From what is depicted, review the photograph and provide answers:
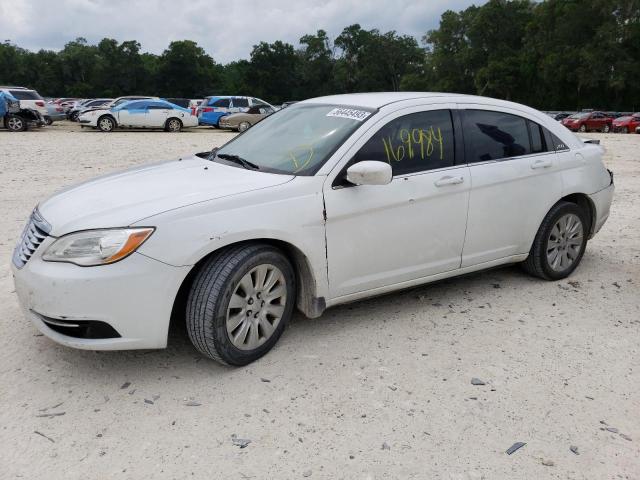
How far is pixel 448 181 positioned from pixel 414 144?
→ 36 cm

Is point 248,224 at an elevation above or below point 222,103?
above

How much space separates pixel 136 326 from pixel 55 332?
47cm

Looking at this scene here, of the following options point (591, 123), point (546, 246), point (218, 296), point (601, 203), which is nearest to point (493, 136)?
point (546, 246)

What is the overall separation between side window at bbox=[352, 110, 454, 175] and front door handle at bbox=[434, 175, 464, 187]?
4.0 inches

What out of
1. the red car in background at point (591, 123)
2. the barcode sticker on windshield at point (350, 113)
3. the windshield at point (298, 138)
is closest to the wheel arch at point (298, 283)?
the windshield at point (298, 138)

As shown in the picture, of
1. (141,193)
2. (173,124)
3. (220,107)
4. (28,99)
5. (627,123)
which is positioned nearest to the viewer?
(141,193)

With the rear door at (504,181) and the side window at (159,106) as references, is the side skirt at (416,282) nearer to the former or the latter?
the rear door at (504,181)

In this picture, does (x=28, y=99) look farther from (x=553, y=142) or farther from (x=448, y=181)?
(x=448, y=181)

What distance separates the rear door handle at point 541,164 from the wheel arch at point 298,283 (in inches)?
84.6

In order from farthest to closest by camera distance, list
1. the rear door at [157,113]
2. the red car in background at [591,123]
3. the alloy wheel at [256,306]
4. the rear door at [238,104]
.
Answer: the red car in background at [591,123] → the rear door at [238,104] → the rear door at [157,113] → the alloy wheel at [256,306]

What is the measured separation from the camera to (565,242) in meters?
4.95

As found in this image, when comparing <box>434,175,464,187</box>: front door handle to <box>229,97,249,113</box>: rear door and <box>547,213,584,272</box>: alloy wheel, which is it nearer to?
<box>547,213,584,272</box>: alloy wheel

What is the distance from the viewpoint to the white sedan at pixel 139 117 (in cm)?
2400

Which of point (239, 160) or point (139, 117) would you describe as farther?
point (139, 117)
